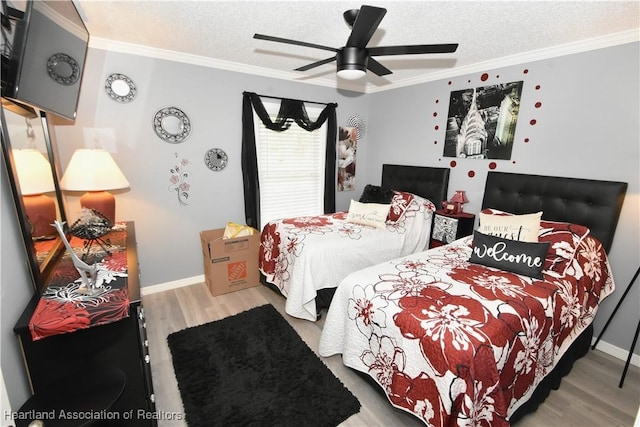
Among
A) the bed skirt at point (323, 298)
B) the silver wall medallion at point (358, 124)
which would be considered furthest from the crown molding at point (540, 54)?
the bed skirt at point (323, 298)

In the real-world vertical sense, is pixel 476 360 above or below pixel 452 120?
below

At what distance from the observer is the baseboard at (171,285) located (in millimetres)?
3064

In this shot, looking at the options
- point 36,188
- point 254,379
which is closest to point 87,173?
point 36,188

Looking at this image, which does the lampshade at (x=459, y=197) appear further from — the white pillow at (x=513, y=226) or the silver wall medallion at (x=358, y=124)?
the silver wall medallion at (x=358, y=124)

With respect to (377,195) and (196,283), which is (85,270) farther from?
(377,195)

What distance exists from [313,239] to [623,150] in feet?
8.31

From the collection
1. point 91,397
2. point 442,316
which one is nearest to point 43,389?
point 91,397

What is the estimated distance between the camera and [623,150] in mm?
2162

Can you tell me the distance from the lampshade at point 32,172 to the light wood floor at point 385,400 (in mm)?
1405

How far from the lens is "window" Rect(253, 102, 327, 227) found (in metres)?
3.56

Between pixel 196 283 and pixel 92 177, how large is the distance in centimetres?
162

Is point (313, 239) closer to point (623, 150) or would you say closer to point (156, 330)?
point (156, 330)

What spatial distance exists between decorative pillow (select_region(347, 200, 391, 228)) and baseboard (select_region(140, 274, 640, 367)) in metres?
1.94

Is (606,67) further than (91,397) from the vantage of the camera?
Yes
